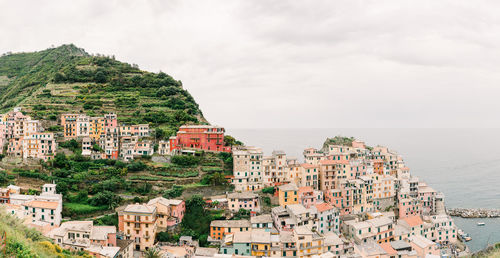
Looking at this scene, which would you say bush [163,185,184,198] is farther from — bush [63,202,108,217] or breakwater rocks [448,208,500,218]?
breakwater rocks [448,208,500,218]

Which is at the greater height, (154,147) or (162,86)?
(162,86)

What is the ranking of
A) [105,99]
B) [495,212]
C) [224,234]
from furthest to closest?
[105,99]
[495,212]
[224,234]

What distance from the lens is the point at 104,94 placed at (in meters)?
55.2

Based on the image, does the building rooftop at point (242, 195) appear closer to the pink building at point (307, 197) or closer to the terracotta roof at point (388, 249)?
the pink building at point (307, 197)

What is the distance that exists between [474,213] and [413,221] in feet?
54.5

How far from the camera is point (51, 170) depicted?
36250mm

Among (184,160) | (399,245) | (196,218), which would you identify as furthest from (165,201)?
(399,245)

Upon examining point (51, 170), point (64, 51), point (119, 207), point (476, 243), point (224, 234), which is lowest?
point (476, 243)

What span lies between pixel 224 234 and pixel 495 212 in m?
39.7

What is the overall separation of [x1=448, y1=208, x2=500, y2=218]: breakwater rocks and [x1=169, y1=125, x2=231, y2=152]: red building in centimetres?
3231

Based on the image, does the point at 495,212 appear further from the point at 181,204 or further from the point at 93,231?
the point at 93,231

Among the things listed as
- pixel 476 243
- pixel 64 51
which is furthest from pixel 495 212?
pixel 64 51

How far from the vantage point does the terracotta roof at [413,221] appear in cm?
3594

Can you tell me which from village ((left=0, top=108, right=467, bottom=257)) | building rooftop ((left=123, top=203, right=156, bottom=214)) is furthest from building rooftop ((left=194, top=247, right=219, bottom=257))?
building rooftop ((left=123, top=203, right=156, bottom=214))
